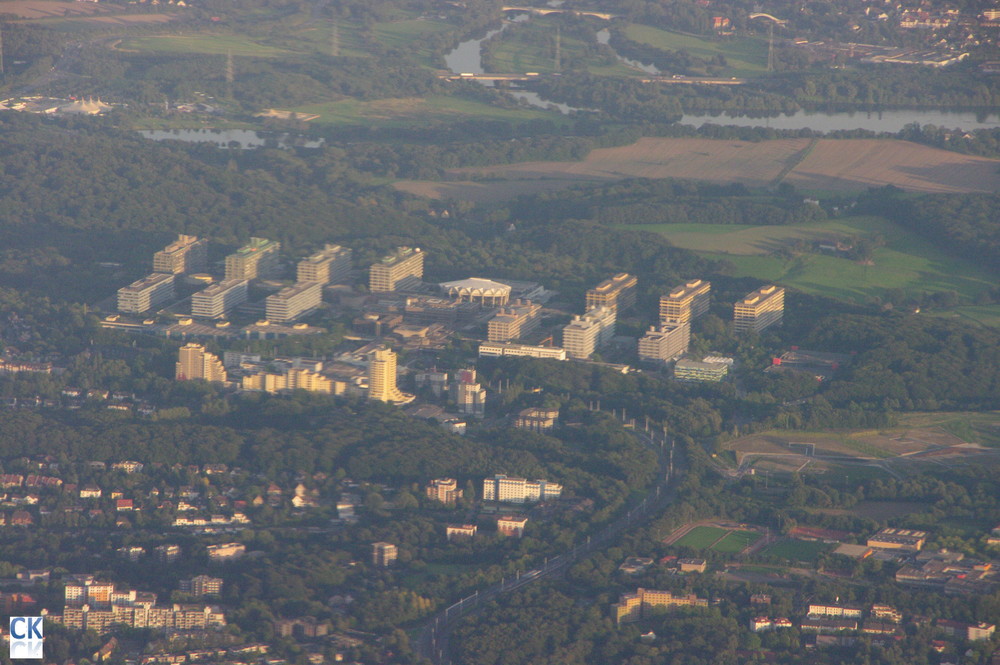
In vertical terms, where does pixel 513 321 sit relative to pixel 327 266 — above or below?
above

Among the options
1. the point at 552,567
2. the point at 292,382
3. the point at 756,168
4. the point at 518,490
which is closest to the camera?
the point at 552,567

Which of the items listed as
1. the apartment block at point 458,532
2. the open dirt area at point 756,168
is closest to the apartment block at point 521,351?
the apartment block at point 458,532

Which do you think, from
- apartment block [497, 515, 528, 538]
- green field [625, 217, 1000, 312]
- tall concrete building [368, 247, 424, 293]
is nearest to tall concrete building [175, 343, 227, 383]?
tall concrete building [368, 247, 424, 293]

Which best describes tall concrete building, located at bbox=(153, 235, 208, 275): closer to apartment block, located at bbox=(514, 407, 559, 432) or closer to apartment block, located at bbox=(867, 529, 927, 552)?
apartment block, located at bbox=(514, 407, 559, 432)

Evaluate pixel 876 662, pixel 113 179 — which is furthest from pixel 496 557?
pixel 113 179

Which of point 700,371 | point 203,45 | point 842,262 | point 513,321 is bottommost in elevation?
point 203,45

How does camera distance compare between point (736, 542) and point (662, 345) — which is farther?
point (662, 345)

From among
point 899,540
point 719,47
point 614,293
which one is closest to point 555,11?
point 719,47

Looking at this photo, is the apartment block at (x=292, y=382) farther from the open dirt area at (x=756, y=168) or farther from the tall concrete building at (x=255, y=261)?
the open dirt area at (x=756, y=168)

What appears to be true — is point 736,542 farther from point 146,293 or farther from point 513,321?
point 146,293
